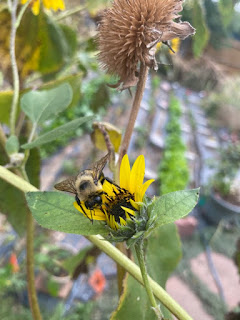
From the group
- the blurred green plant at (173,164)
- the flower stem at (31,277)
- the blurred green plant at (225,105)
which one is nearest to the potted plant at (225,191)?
the blurred green plant at (173,164)

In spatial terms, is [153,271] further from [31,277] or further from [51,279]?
[51,279]

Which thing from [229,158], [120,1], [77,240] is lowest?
[229,158]

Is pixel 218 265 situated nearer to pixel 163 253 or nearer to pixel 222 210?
pixel 222 210

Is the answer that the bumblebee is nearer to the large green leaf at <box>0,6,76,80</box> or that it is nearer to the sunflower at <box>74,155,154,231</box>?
the sunflower at <box>74,155,154,231</box>

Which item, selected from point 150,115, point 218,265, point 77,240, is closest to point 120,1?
point 77,240

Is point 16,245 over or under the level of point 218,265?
over

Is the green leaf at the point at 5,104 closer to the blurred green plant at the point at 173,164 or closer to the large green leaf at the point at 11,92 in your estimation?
the large green leaf at the point at 11,92
